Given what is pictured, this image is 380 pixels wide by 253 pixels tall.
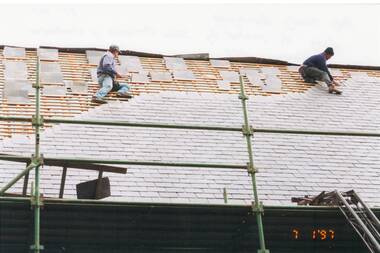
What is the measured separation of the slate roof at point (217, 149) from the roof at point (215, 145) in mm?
17

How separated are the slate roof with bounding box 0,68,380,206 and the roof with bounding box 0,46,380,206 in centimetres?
2

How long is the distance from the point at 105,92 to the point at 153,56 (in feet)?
10.2

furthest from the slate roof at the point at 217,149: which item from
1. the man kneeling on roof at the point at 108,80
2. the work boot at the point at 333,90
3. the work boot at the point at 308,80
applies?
the work boot at the point at 308,80

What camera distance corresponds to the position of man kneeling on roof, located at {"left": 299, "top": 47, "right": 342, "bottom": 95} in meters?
14.6

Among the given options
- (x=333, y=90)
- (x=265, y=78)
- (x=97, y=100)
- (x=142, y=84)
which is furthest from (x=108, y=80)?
(x=333, y=90)

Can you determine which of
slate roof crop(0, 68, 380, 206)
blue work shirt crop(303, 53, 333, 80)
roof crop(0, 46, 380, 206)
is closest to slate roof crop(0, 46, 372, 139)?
roof crop(0, 46, 380, 206)

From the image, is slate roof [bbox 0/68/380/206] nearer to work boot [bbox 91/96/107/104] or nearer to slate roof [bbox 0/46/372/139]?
work boot [bbox 91/96/107/104]

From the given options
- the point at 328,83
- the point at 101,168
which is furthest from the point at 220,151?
the point at 328,83

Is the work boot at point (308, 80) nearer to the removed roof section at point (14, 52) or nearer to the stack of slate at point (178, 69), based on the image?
the stack of slate at point (178, 69)

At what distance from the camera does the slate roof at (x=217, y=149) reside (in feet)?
31.6

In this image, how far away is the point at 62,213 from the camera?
778 centimetres

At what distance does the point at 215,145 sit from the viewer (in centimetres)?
1130

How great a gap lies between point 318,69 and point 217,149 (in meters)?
4.73

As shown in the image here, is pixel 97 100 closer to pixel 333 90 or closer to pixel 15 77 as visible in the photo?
pixel 15 77
